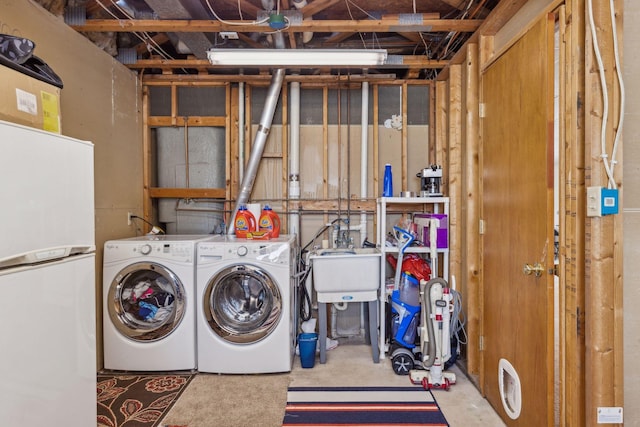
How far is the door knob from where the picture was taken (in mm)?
1723

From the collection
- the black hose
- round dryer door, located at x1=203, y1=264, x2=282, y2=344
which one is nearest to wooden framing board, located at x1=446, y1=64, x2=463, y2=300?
the black hose

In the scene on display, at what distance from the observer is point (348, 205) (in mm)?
→ 3561

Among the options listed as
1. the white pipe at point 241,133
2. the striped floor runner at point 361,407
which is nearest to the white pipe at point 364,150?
the white pipe at point 241,133

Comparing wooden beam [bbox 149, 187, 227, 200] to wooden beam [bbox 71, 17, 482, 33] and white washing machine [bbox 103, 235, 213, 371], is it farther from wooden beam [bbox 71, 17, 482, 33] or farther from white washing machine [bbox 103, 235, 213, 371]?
wooden beam [bbox 71, 17, 482, 33]

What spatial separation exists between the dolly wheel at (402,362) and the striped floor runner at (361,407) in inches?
7.9

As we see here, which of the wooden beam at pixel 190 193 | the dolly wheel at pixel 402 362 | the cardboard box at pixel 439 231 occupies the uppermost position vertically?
the wooden beam at pixel 190 193

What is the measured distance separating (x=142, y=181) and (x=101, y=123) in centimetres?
73

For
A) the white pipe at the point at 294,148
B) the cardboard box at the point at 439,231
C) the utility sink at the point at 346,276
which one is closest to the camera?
the utility sink at the point at 346,276

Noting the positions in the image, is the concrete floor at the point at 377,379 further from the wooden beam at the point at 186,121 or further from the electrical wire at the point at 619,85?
the wooden beam at the point at 186,121

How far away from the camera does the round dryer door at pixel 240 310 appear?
269 cm

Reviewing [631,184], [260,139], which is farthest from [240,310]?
[631,184]

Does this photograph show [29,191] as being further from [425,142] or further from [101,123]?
[425,142]

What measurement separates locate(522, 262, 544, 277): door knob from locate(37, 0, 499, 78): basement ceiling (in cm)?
173

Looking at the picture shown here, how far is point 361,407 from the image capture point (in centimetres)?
231
